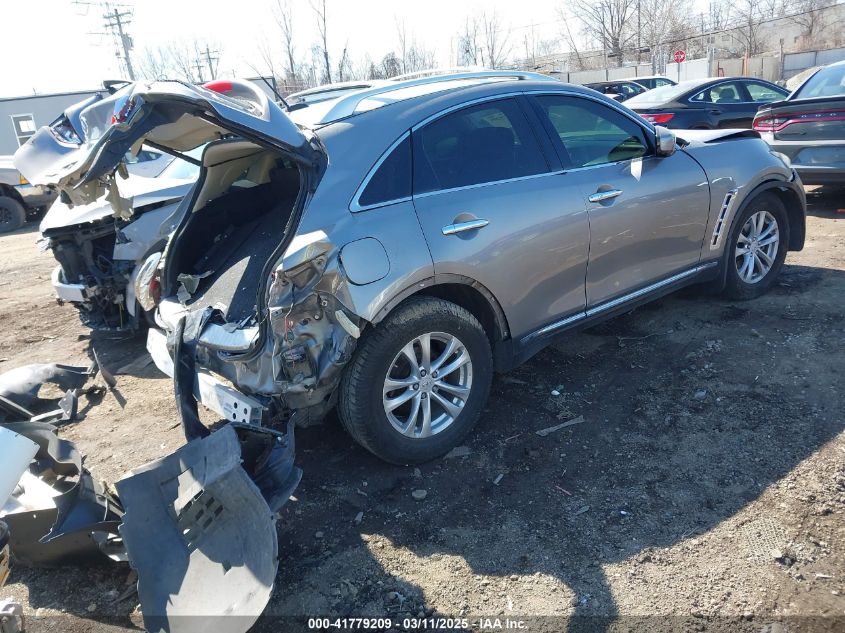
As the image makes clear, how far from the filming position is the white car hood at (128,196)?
5352 millimetres

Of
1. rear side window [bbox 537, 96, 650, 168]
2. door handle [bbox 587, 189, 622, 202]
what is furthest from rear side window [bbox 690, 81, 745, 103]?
door handle [bbox 587, 189, 622, 202]

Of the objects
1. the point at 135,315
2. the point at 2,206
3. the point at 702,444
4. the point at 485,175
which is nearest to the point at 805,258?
the point at 702,444

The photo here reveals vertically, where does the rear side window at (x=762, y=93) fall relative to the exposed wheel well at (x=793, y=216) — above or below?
above

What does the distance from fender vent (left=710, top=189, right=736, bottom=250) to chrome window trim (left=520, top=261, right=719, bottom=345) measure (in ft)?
0.56

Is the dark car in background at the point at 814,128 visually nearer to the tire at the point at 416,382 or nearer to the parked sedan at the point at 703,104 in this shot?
the parked sedan at the point at 703,104

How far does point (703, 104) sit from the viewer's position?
428 inches

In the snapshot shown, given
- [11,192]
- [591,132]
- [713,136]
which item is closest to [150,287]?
[591,132]

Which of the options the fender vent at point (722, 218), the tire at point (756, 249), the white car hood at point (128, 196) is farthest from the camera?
the white car hood at point (128, 196)

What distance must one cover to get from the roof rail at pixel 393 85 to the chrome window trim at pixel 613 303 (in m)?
1.53

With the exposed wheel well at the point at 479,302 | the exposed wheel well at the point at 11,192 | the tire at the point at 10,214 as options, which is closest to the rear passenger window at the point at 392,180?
the exposed wheel well at the point at 479,302

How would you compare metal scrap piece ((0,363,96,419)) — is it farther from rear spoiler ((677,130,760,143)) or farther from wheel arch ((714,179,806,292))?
wheel arch ((714,179,806,292))

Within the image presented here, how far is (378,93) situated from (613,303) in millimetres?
2017

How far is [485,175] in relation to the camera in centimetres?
354

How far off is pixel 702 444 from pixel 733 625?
3.99ft
